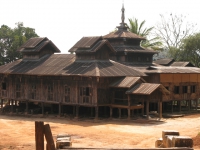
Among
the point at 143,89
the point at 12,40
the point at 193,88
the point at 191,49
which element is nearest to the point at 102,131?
the point at 143,89

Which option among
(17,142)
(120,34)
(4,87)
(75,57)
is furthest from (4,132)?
(120,34)

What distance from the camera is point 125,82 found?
3691 cm

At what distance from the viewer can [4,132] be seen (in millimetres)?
31312

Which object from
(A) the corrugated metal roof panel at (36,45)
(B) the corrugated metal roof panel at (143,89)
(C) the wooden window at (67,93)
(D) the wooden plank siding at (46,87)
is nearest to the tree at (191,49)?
(A) the corrugated metal roof panel at (36,45)

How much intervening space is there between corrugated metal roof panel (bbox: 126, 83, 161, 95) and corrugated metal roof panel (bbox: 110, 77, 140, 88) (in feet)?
1.55

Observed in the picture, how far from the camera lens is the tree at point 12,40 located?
67.8m

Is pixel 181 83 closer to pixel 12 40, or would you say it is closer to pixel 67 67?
pixel 67 67

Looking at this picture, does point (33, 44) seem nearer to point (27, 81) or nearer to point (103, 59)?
point (27, 81)

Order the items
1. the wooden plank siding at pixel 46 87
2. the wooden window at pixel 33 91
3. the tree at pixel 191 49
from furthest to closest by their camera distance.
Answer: the tree at pixel 191 49 < the wooden window at pixel 33 91 < the wooden plank siding at pixel 46 87

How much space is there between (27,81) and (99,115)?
31.0ft

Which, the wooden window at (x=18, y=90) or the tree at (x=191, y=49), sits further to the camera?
the tree at (x=191, y=49)

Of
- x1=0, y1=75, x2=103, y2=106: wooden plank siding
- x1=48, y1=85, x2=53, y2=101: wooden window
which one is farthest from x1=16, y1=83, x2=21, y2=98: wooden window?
x1=48, y1=85, x2=53, y2=101: wooden window

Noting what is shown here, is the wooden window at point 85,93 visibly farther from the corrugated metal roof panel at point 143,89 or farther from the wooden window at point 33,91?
the wooden window at point 33,91

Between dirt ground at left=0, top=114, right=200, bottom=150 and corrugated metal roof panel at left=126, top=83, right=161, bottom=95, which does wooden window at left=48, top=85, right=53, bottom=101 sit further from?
corrugated metal roof panel at left=126, top=83, right=161, bottom=95
